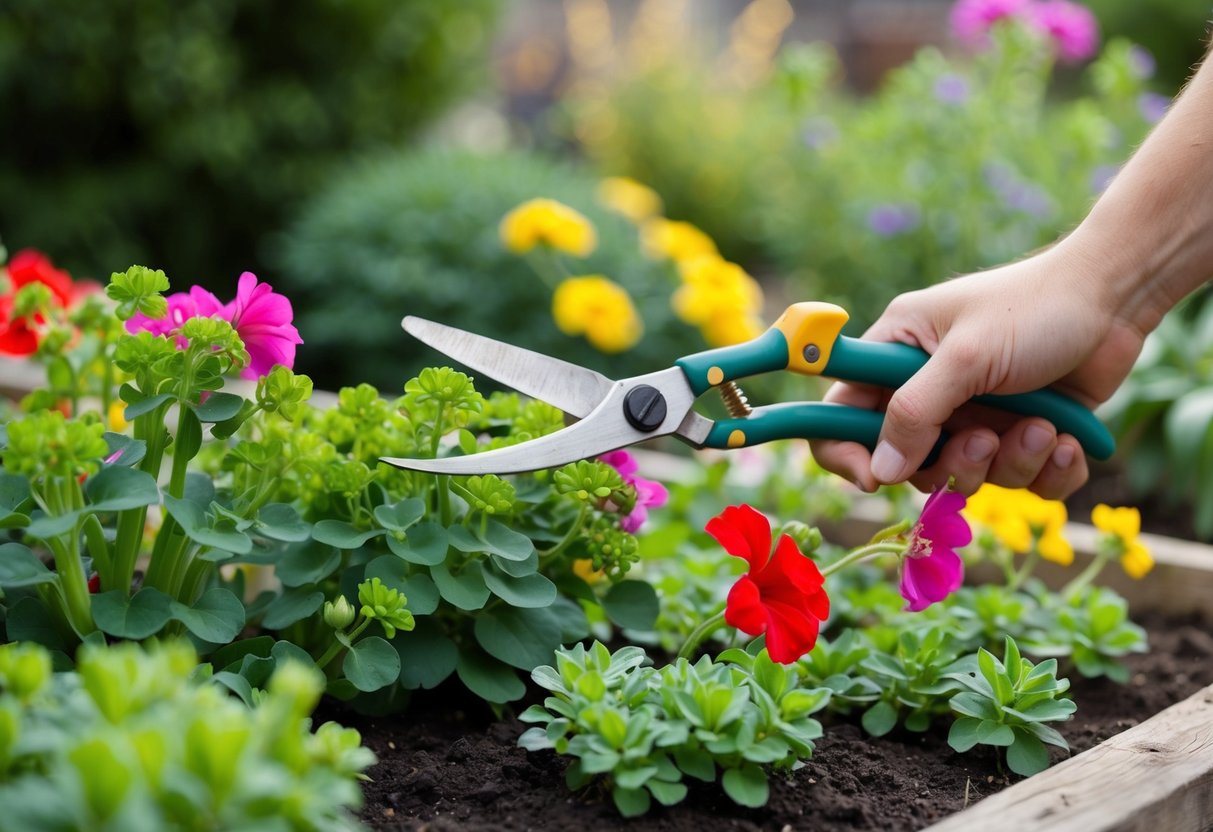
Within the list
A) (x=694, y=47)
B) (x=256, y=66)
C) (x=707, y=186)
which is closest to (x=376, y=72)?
(x=256, y=66)

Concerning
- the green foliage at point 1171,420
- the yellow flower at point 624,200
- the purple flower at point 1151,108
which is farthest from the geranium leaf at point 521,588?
the yellow flower at point 624,200

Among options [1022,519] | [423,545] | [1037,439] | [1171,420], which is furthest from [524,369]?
[1171,420]

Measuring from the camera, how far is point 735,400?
1.40 m

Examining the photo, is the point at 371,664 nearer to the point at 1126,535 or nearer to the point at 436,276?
the point at 1126,535

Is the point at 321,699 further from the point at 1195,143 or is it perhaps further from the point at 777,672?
the point at 1195,143

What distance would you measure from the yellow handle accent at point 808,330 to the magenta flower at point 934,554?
213 millimetres

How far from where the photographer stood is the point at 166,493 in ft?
4.03

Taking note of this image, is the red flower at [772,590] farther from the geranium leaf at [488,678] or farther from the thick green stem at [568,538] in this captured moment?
the geranium leaf at [488,678]

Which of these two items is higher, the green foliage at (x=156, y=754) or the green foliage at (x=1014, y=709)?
the green foliage at (x=156, y=754)

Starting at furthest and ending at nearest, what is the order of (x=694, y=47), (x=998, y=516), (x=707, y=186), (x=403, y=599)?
(x=694, y=47) → (x=707, y=186) → (x=998, y=516) → (x=403, y=599)

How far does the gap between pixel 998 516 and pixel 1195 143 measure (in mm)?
655

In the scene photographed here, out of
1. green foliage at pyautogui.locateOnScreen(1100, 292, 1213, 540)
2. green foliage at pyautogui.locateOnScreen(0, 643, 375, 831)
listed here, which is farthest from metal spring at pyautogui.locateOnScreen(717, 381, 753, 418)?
green foliage at pyautogui.locateOnScreen(1100, 292, 1213, 540)

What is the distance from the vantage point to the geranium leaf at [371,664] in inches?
46.8

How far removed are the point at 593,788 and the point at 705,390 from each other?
45cm
